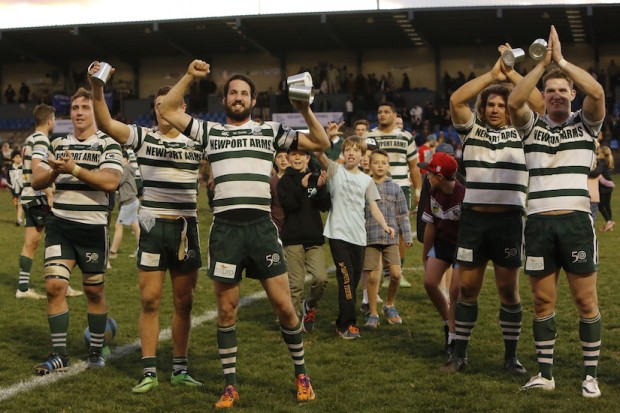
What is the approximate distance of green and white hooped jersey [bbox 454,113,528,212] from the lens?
6.79m

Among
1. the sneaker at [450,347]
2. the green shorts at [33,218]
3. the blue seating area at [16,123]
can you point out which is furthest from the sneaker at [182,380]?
the blue seating area at [16,123]

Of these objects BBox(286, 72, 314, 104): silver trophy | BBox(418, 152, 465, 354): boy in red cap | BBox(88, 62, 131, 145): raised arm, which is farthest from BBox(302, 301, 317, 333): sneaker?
BBox(286, 72, 314, 104): silver trophy

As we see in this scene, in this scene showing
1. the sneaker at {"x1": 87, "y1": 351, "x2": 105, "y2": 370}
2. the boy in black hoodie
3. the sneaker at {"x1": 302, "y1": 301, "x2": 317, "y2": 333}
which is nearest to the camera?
the sneaker at {"x1": 87, "y1": 351, "x2": 105, "y2": 370}

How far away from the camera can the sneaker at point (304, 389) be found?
652 cm

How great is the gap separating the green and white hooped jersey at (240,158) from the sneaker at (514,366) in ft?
7.93

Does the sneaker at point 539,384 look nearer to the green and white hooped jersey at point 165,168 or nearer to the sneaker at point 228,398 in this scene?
the sneaker at point 228,398

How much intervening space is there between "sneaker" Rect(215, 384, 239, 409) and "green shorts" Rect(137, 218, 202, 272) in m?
1.03

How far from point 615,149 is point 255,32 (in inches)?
693

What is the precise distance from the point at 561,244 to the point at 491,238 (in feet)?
2.09

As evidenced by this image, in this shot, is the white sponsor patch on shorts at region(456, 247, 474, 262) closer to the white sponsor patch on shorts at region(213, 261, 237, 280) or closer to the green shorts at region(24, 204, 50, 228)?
the white sponsor patch on shorts at region(213, 261, 237, 280)

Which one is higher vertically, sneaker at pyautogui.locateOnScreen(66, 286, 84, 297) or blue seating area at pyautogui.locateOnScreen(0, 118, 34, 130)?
blue seating area at pyautogui.locateOnScreen(0, 118, 34, 130)

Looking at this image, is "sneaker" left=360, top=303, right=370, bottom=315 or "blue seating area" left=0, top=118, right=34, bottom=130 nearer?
"sneaker" left=360, top=303, right=370, bottom=315

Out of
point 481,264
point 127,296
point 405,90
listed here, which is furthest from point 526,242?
point 405,90

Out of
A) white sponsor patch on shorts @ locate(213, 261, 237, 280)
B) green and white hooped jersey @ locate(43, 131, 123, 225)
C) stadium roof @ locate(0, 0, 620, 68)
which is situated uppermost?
stadium roof @ locate(0, 0, 620, 68)
